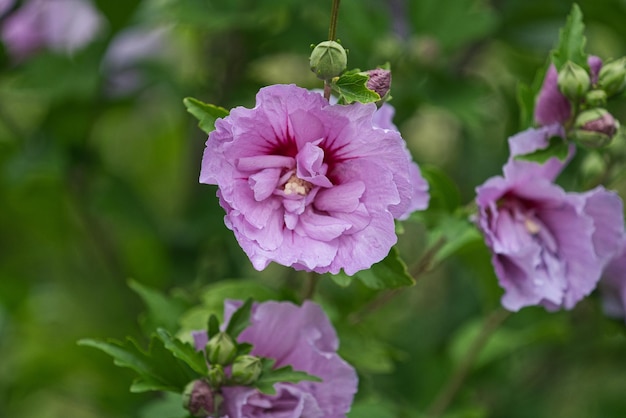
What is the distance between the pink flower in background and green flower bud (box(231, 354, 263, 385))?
2.06 feet

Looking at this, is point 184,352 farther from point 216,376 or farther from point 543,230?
point 543,230

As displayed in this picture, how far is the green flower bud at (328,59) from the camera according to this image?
0.57 metres

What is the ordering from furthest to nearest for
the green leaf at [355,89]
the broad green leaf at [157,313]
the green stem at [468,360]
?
the green stem at [468,360], the broad green leaf at [157,313], the green leaf at [355,89]

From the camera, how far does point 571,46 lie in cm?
71

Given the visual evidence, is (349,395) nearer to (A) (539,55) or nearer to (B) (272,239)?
(B) (272,239)

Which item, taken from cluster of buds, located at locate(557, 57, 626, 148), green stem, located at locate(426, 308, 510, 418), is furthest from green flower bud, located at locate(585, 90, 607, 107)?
green stem, located at locate(426, 308, 510, 418)

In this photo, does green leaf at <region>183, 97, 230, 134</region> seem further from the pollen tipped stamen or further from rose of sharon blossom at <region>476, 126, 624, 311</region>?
rose of sharon blossom at <region>476, 126, 624, 311</region>

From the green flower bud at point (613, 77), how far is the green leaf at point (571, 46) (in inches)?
0.6

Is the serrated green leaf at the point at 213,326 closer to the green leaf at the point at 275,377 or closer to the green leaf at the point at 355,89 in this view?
the green leaf at the point at 275,377

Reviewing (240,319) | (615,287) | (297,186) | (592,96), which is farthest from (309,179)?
(615,287)

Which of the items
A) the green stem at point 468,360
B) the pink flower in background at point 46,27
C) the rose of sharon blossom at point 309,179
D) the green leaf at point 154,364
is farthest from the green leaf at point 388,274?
the pink flower in background at point 46,27

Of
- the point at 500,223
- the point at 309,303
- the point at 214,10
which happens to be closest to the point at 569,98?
the point at 500,223

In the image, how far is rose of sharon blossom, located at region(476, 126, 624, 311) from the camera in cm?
69

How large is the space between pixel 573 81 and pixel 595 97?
0.02m
